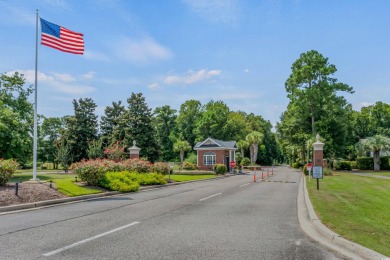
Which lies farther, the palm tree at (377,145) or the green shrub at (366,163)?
the green shrub at (366,163)

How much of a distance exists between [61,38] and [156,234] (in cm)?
1318

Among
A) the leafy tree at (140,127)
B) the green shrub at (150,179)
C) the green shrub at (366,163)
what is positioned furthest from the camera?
the green shrub at (366,163)

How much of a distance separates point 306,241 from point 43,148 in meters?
74.1

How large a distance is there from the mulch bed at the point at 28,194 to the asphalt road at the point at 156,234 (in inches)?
60.6

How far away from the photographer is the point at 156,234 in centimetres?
767

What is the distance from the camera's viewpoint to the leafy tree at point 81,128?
4838 cm

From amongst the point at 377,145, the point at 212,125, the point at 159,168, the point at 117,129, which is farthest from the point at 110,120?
the point at 377,145

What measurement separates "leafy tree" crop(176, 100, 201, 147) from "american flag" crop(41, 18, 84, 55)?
6060cm

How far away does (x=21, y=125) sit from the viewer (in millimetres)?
31000

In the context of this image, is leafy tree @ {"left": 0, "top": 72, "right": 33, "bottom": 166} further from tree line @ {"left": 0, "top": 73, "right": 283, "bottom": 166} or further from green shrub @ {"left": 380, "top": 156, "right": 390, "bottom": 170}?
green shrub @ {"left": 380, "top": 156, "right": 390, "bottom": 170}

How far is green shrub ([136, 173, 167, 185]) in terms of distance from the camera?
22.4 meters

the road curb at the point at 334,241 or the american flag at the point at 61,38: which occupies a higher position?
the american flag at the point at 61,38

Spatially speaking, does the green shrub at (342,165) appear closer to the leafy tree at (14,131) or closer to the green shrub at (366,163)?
the green shrub at (366,163)

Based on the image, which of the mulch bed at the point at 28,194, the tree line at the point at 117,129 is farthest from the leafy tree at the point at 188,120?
the mulch bed at the point at 28,194
